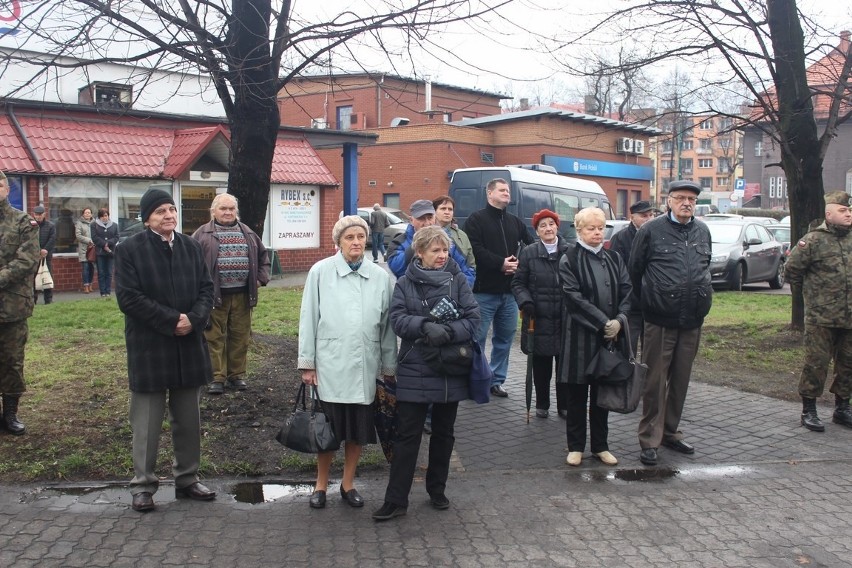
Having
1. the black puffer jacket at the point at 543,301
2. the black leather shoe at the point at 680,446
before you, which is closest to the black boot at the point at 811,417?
the black leather shoe at the point at 680,446

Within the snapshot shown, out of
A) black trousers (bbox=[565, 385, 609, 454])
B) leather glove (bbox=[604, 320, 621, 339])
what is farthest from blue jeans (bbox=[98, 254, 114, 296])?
leather glove (bbox=[604, 320, 621, 339])

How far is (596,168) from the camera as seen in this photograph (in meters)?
45.7


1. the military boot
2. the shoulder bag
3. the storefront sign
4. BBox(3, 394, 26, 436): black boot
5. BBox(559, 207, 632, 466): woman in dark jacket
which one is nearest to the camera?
BBox(559, 207, 632, 466): woman in dark jacket

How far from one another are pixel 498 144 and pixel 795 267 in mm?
36190

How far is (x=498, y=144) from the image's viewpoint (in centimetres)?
4250

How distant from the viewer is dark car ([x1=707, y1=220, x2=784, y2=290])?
18547 mm

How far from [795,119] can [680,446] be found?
5.82 m

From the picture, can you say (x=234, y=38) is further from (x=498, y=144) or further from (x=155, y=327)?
(x=498, y=144)

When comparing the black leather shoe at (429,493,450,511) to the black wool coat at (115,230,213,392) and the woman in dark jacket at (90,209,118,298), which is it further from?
the woman in dark jacket at (90,209,118,298)

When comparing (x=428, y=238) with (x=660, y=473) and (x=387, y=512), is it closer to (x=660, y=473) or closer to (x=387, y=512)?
(x=387, y=512)

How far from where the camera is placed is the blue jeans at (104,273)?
50.5ft

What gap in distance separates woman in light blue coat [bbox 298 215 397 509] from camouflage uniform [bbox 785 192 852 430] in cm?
401

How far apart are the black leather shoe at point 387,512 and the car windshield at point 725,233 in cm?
1592

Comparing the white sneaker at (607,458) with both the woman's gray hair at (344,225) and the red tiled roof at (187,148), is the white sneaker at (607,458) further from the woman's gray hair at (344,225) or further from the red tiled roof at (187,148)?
the red tiled roof at (187,148)
